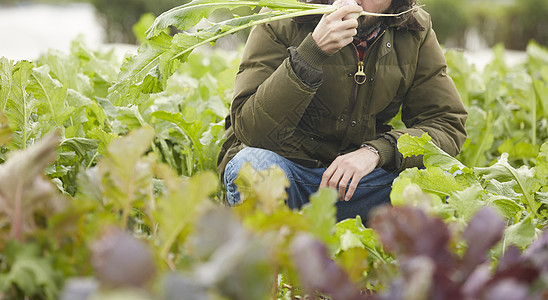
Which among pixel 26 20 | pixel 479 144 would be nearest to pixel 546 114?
pixel 479 144

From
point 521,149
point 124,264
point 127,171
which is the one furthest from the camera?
point 521,149

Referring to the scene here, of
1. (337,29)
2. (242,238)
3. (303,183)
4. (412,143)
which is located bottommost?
(303,183)

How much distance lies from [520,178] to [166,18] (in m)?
1.26

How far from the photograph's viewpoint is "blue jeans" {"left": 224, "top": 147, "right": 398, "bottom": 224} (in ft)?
7.73

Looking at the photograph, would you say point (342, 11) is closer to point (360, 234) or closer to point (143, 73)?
point (143, 73)

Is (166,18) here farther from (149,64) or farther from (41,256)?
(41,256)

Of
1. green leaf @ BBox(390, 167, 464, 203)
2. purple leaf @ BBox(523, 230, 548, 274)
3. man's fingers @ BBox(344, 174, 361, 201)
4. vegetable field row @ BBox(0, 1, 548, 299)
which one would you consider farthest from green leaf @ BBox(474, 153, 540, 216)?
purple leaf @ BBox(523, 230, 548, 274)

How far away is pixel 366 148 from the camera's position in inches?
92.2

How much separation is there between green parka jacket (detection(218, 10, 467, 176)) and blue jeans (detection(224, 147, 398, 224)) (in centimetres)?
6

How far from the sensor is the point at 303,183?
248 centimetres

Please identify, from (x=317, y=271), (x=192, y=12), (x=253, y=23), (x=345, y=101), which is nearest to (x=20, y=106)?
(x=192, y=12)

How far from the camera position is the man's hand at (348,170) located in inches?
87.5

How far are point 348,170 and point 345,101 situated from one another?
1.11 feet

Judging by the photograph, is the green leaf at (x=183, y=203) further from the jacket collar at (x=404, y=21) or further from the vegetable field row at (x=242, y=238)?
the jacket collar at (x=404, y=21)
